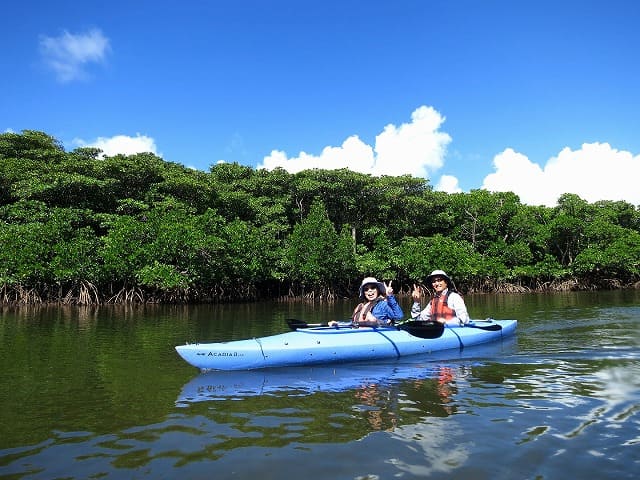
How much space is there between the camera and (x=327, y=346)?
7.62 metres

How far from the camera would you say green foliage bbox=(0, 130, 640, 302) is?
20.8m

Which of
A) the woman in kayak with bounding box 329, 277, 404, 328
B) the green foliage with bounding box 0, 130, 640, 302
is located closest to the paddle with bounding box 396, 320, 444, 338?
the woman in kayak with bounding box 329, 277, 404, 328

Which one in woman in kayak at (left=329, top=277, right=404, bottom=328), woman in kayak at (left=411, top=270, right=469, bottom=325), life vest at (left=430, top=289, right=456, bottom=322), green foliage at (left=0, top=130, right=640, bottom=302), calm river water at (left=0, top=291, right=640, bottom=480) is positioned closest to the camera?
calm river water at (left=0, top=291, right=640, bottom=480)

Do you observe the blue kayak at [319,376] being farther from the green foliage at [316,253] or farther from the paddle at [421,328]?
the green foliage at [316,253]

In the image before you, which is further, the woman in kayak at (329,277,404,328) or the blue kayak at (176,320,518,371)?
the woman in kayak at (329,277,404,328)

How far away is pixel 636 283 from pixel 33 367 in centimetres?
4040

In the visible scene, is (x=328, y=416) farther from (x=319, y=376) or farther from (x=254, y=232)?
(x=254, y=232)

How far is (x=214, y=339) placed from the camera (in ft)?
35.6

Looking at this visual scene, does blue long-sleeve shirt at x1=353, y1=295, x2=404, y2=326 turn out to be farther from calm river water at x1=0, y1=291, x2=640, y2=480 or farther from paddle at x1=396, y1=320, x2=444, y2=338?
calm river water at x1=0, y1=291, x2=640, y2=480

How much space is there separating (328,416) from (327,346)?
8.28 ft

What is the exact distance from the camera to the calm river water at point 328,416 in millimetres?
3838

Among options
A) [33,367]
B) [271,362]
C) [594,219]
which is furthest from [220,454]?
[594,219]

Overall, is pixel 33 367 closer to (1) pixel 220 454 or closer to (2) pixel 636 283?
(1) pixel 220 454

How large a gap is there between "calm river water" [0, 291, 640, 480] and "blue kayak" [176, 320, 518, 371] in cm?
18
